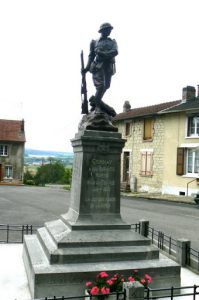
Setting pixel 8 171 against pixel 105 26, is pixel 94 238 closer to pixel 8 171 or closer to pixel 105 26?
pixel 105 26

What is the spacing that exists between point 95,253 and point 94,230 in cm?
71

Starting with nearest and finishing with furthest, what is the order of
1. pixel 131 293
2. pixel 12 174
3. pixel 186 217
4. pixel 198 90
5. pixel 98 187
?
pixel 131 293 < pixel 98 187 < pixel 186 217 < pixel 198 90 < pixel 12 174

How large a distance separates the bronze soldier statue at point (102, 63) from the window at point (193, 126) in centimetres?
1982

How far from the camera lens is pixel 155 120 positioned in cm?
3134

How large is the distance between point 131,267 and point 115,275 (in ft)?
2.19

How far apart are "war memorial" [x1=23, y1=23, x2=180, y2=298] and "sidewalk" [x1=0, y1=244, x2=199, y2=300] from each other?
215 mm

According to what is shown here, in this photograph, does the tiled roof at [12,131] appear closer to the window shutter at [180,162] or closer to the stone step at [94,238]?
the window shutter at [180,162]

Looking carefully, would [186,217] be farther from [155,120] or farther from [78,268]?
[155,120]

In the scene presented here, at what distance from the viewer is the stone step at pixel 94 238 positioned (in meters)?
7.38

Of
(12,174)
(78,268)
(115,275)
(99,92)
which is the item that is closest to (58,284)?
(78,268)

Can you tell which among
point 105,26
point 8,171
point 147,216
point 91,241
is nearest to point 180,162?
point 147,216

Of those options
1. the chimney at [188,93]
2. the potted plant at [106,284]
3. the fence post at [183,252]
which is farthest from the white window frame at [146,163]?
the potted plant at [106,284]

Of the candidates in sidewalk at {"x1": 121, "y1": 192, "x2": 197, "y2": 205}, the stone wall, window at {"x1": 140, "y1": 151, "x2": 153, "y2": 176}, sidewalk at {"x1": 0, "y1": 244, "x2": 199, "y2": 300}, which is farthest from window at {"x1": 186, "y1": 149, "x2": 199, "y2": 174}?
sidewalk at {"x1": 0, "y1": 244, "x2": 199, "y2": 300}

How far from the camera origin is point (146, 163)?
1264 inches
